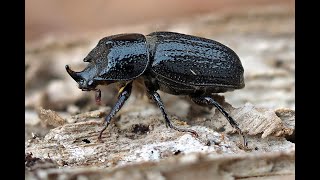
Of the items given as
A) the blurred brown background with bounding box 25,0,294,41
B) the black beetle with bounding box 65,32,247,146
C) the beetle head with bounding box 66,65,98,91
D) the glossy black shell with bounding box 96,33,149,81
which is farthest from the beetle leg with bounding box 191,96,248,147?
the blurred brown background with bounding box 25,0,294,41

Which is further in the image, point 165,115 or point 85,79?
point 85,79

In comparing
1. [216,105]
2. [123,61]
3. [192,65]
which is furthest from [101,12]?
[216,105]

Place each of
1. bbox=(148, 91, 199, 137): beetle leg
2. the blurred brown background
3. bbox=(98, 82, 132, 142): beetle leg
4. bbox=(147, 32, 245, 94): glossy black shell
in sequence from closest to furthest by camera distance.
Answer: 1. bbox=(148, 91, 199, 137): beetle leg
2. bbox=(98, 82, 132, 142): beetle leg
3. bbox=(147, 32, 245, 94): glossy black shell
4. the blurred brown background

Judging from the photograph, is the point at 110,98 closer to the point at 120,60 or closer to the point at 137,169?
the point at 120,60

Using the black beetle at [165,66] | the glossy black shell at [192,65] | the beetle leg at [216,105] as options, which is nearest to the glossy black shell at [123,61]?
the black beetle at [165,66]

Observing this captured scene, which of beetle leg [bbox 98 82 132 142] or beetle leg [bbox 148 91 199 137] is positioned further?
beetle leg [bbox 98 82 132 142]

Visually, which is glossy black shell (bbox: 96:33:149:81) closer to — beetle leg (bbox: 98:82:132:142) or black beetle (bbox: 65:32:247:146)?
black beetle (bbox: 65:32:247:146)

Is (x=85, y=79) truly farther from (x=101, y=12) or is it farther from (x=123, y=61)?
(x=101, y=12)

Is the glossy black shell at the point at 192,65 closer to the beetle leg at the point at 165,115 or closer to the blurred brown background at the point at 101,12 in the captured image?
the beetle leg at the point at 165,115

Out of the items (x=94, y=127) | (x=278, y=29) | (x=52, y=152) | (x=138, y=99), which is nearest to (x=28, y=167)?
(x=52, y=152)
